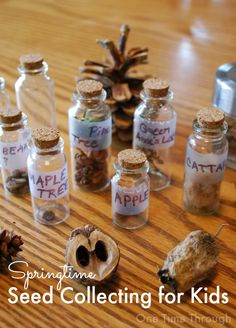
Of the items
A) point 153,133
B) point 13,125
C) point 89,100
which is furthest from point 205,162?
point 13,125

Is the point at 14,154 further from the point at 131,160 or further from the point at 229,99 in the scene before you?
the point at 229,99

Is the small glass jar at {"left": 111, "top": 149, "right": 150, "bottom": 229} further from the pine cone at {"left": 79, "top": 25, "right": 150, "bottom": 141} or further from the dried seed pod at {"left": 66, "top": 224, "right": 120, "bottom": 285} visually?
the pine cone at {"left": 79, "top": 25, "right": 150, "bottom": 141}

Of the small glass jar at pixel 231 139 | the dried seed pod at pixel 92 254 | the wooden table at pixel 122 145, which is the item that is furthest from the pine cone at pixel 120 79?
the dried seed pod at pixel 92 254

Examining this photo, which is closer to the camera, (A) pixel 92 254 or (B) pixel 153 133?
(A) pixel 92 254
